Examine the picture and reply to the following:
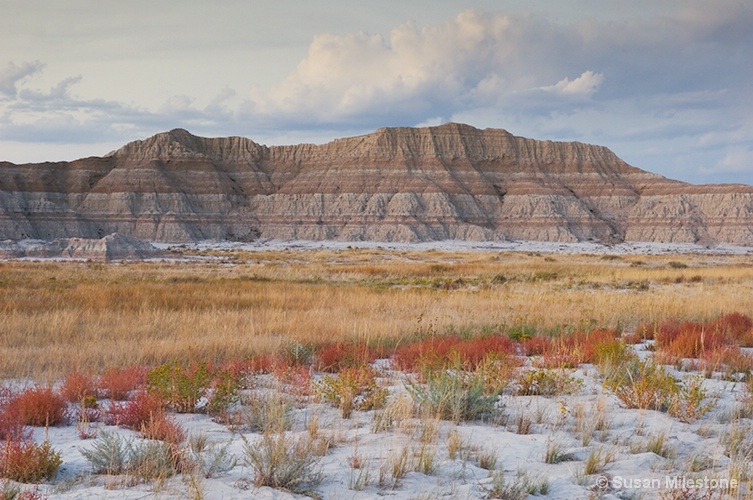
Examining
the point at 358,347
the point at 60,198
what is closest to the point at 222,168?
the point at 60,198

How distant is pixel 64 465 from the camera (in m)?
4.32

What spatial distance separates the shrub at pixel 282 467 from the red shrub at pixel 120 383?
271 cm

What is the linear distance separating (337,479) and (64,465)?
2.03m

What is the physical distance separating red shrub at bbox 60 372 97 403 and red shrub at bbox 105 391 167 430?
2.39ft

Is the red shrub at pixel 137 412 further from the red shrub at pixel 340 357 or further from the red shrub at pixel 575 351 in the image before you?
the red shrub at pixel 575 351

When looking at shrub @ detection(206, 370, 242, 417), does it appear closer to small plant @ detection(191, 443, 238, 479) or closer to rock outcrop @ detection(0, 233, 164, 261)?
small plant @ detection(191, 443, 238, 479)

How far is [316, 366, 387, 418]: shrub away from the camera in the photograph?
19.5 feet

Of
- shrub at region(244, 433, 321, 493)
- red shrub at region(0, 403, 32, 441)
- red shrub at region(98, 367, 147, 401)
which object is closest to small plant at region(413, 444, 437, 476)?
shrub at region(244, 433, 321, 493)

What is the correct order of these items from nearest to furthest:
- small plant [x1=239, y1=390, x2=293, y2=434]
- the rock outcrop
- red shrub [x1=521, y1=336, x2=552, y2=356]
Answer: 1. small plant [x1=239, y1=390, x2=293, y2=434]
2. red shrub [x1=521, y1=336, x2=552, y2=356]
3. the rock outcrop

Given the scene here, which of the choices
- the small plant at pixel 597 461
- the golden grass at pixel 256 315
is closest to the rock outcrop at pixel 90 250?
the golden grass at pixel 256 315

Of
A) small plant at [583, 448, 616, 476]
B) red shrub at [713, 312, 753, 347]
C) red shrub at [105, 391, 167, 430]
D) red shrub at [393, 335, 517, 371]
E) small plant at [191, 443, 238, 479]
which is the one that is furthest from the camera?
red shrub at [713, 312, 753, 347]

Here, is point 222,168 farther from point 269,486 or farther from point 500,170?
point 269,486

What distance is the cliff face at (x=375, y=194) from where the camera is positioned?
9469 cm

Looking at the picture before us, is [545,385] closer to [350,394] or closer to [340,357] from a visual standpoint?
[350,394]
